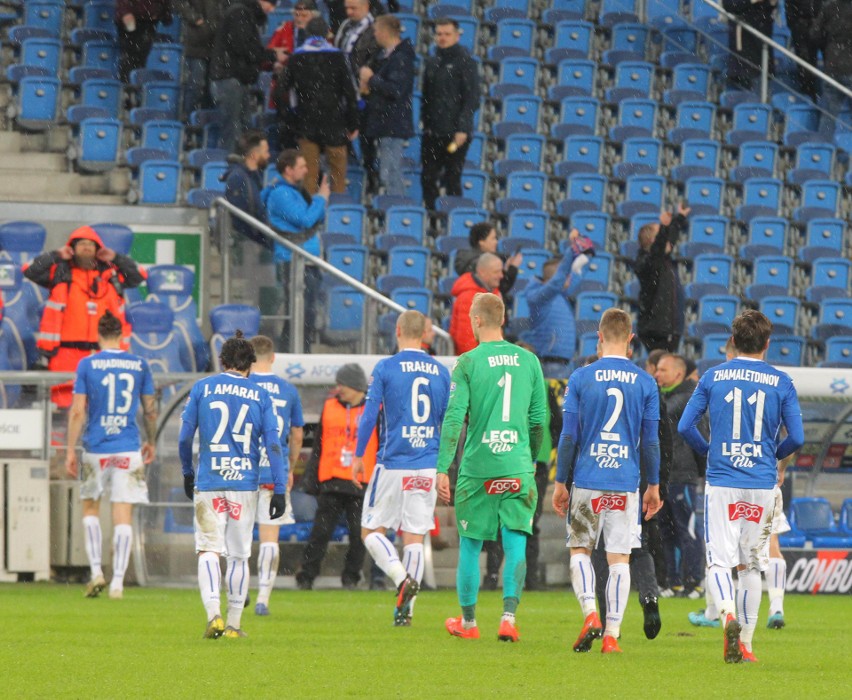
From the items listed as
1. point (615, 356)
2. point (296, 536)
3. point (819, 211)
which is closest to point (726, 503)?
point (615, 356)

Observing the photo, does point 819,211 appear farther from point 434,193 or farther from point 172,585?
point 172,585

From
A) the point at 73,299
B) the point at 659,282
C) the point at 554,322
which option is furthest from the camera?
the point at 659,282

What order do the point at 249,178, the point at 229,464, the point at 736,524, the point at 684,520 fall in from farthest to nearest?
1. the point at 249,178
2. the point at 684,520
3. the point at 229,464
4. the point at 736,524

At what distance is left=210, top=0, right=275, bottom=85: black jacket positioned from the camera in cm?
1938

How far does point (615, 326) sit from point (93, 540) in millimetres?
5846

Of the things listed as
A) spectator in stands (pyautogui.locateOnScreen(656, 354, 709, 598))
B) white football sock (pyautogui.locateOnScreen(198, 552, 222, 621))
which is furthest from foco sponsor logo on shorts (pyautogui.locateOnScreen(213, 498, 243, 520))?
spectator in stands (pyautogui.locateOnScreen(656, 354, 709, 598))

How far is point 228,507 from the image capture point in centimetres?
1018

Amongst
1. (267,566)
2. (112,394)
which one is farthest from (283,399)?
(112,394)

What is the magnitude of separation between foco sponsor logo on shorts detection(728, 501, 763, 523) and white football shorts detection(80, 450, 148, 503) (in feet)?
19.6

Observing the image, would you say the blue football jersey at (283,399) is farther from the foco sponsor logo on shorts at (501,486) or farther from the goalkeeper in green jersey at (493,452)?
the foco sponsor logo on shorts at (501,486)

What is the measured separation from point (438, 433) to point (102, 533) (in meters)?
4.63

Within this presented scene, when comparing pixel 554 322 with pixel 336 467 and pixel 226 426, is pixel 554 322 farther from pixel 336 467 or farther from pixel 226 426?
pixel 226 426

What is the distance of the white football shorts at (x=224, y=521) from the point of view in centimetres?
1009

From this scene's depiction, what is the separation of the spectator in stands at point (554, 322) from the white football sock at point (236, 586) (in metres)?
6.32
